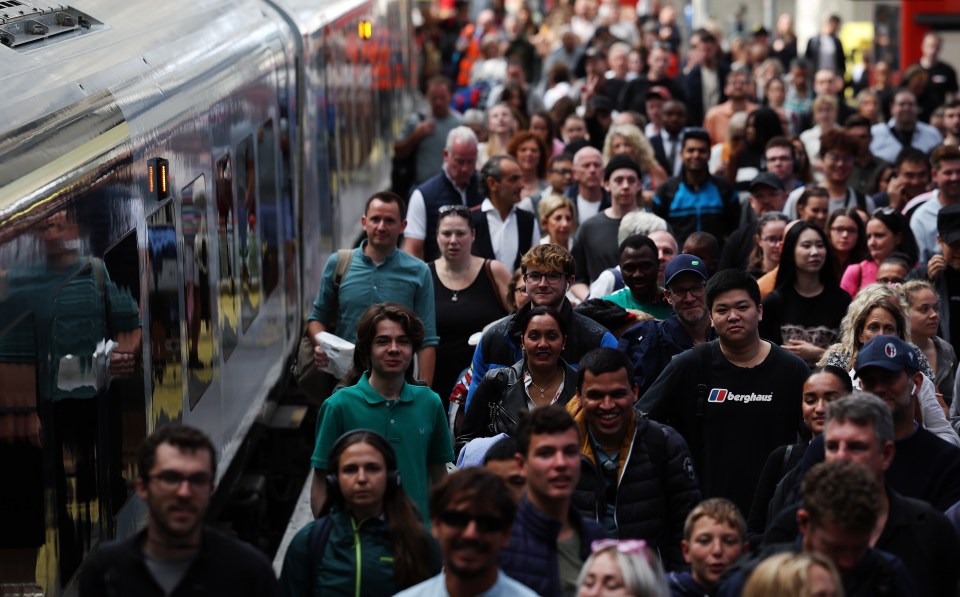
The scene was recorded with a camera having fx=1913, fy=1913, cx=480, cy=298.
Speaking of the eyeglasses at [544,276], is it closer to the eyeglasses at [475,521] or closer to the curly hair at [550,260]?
the curly hair at [550,260]

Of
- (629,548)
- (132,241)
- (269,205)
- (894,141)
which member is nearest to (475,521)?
(629,548)

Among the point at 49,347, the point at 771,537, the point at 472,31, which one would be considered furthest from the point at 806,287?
the point at 472,31

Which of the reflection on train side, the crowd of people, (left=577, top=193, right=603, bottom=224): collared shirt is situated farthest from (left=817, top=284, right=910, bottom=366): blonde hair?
(left=577, top=193, right=603, bottom=224): collared shirt

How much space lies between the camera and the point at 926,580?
579 cm

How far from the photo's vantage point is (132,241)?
24.2ft

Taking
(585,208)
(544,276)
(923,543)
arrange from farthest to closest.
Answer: (585,208) → (544,276) → (923,543)

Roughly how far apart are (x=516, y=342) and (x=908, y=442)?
7.01 feet

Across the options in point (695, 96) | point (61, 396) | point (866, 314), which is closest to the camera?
point (61, 396)

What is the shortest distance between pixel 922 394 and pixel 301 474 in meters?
5.56

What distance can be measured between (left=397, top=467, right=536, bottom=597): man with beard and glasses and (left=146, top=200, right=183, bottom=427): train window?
2733 mm

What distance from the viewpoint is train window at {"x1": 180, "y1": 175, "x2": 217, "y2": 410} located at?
8.64m

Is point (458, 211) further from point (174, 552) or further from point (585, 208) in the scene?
point (174, 552)

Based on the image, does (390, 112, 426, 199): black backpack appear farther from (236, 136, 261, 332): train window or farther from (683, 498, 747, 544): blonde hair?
(683, 498, 747, 544): blonde hair

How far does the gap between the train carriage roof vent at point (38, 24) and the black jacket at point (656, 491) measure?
2.60 meters
